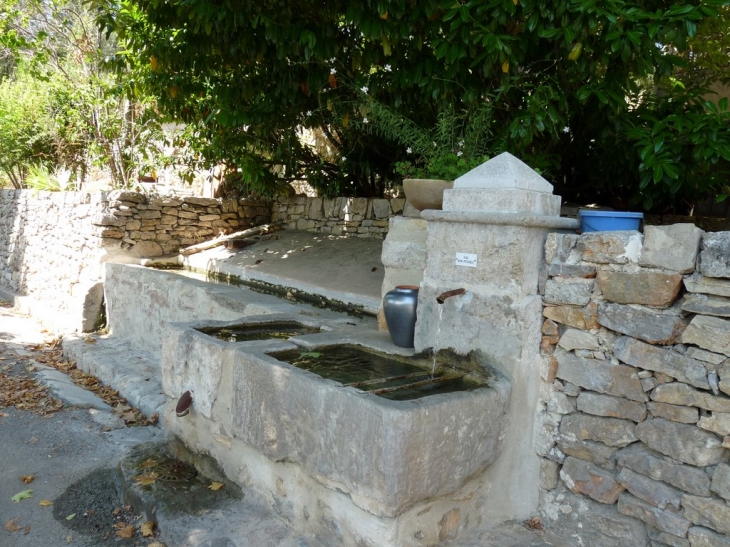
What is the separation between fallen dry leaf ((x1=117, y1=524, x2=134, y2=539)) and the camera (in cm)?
307

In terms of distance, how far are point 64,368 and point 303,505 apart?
4.71 meters

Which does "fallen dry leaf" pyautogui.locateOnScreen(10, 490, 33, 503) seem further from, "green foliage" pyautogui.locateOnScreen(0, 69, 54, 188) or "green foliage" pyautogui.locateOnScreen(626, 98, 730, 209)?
"green foliage" pyautogui.locateOnScreen(0, 69, 54, 188)

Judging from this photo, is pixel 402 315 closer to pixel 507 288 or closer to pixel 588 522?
pixel 507 288

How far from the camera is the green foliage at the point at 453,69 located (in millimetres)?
3678

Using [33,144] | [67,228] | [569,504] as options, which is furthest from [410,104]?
[33,144]

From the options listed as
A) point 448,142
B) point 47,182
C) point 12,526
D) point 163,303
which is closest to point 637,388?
point 448,142

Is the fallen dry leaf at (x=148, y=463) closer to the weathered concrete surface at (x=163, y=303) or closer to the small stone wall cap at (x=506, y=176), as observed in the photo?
the weathered concrete surface at (x=163, y=303)

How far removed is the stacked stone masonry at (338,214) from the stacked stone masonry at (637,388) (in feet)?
12.9

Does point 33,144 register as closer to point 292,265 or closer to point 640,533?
point 292,265

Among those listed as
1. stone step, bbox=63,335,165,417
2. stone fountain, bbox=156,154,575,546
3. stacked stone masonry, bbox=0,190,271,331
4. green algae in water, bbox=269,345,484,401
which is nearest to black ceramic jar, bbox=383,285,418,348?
stone fountain, bbox=156,154,575,546

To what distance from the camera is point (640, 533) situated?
2.64 meters

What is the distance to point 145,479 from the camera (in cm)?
342

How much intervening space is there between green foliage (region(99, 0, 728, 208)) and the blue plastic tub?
2.83 ft

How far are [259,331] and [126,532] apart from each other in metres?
1.40
